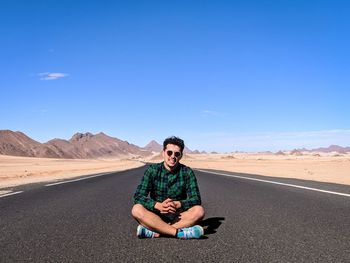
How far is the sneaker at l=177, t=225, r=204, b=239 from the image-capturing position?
5707 millimetres

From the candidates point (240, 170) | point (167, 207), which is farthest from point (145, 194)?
point (240, 170)

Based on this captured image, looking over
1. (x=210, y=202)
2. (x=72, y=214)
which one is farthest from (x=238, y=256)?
(x=210, y=202)

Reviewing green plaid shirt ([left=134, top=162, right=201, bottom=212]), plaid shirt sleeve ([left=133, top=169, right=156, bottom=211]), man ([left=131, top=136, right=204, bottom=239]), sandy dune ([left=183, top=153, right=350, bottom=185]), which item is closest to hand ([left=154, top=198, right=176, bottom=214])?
man ([left=131, top=136, right=204, bottom=239])

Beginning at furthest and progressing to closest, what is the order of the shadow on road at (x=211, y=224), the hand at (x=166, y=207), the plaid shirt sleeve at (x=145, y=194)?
1. the shadow on road at (x=211, y=224)
2. the plaid shirt sleeve at (x=145, y=194)
3. the hand at (x=166, y=207)

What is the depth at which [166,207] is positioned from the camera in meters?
5.83

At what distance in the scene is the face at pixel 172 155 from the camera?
19.9ft

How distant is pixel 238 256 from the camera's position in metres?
4.80

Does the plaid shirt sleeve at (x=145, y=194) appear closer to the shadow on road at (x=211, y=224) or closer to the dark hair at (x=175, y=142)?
the dark hair at (x=175, y=142)

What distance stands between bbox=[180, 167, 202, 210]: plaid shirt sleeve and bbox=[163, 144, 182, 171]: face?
1.14ft

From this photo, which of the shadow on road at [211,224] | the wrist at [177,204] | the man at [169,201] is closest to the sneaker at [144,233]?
the man at [169,201]

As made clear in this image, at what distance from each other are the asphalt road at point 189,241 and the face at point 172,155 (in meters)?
1.05

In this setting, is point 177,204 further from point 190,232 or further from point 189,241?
point 189,241

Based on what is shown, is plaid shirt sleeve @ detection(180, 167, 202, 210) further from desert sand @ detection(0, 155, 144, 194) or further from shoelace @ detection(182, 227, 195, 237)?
desert sand @ detection(0, 155, 144, 194)

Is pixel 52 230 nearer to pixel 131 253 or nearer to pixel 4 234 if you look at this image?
pixel 4 234
